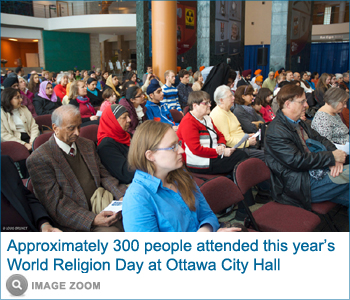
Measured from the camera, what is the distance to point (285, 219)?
7.08 ft

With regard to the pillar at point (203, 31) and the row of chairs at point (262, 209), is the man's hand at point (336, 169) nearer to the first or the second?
the row of chairs at point (262, 209)

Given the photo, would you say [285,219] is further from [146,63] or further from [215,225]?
[146,63]

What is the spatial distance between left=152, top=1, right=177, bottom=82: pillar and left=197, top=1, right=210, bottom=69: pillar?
3.52 metres

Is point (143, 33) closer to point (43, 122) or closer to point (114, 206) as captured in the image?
point (43, 122)

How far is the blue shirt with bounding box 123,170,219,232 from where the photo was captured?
1.31 m

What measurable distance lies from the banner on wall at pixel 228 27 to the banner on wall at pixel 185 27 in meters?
0.96

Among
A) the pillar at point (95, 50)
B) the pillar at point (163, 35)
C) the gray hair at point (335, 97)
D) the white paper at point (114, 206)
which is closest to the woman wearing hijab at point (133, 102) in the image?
the white paper at point (114, 206)

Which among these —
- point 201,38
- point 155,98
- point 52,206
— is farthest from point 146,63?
point 52,206

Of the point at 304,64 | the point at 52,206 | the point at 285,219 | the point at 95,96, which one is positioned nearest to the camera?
the point at 52,206

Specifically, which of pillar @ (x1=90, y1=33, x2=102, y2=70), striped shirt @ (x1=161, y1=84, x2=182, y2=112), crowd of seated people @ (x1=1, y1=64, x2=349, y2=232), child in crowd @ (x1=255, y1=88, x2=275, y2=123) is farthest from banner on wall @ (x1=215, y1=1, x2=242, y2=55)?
pillar @ (x1=90, y1=33, x2=102, y2=70)

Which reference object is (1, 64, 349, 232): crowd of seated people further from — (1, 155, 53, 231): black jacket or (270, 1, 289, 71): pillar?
(270, 1, 289, 71): pillar

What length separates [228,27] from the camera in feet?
39.7

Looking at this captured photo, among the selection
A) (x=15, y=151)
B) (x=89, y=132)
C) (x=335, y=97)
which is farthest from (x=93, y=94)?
(x=335, y=97)

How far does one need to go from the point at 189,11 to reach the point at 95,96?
5.72m
